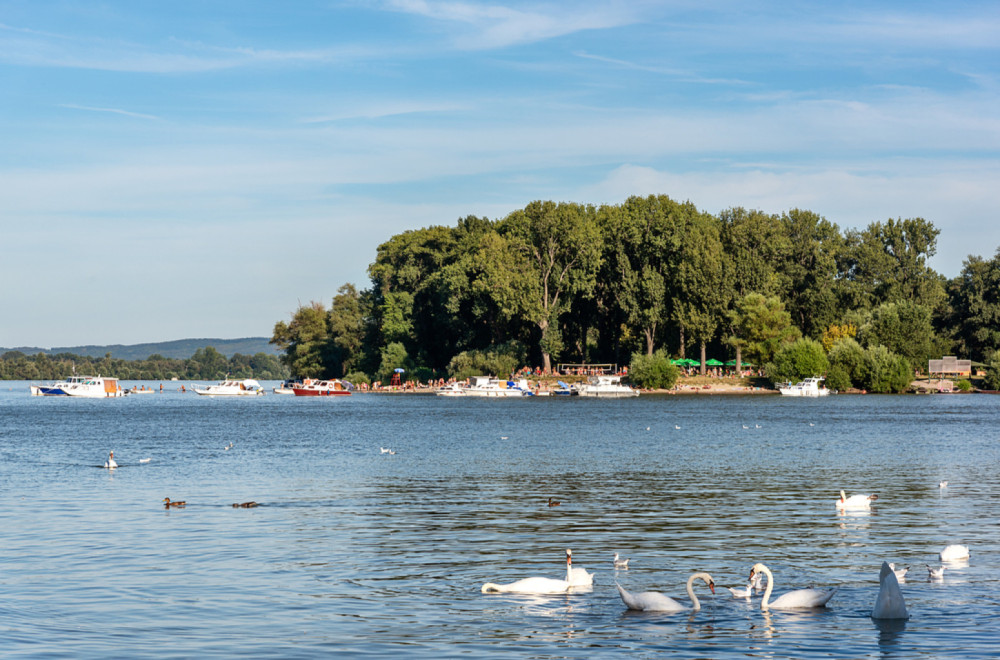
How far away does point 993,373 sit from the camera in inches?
5448

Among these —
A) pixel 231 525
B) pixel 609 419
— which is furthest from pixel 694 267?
pixel 231 525

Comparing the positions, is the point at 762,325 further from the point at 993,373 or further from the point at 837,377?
the point at 993,373

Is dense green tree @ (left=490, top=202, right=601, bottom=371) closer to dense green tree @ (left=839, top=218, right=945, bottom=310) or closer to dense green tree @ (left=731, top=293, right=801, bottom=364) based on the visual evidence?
dense green tree @ (left=731, top=293, right=801, bottom=364)

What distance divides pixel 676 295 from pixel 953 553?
385 feet

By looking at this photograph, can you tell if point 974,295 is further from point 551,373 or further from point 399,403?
point 399,403

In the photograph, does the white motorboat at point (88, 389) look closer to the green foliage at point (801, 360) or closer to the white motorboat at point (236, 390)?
the white motorboat at point (236, 390)

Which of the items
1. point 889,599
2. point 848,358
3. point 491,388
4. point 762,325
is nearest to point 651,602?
point 889,599

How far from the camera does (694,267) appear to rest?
13725 centimetres

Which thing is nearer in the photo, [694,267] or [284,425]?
[284,425]

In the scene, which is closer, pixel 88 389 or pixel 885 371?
pixel 885 371

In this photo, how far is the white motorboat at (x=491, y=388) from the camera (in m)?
141

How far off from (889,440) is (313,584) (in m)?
49.6

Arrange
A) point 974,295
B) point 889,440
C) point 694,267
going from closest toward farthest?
point 889,440, point 694,267, point 974,295

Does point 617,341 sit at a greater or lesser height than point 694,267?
lesser
